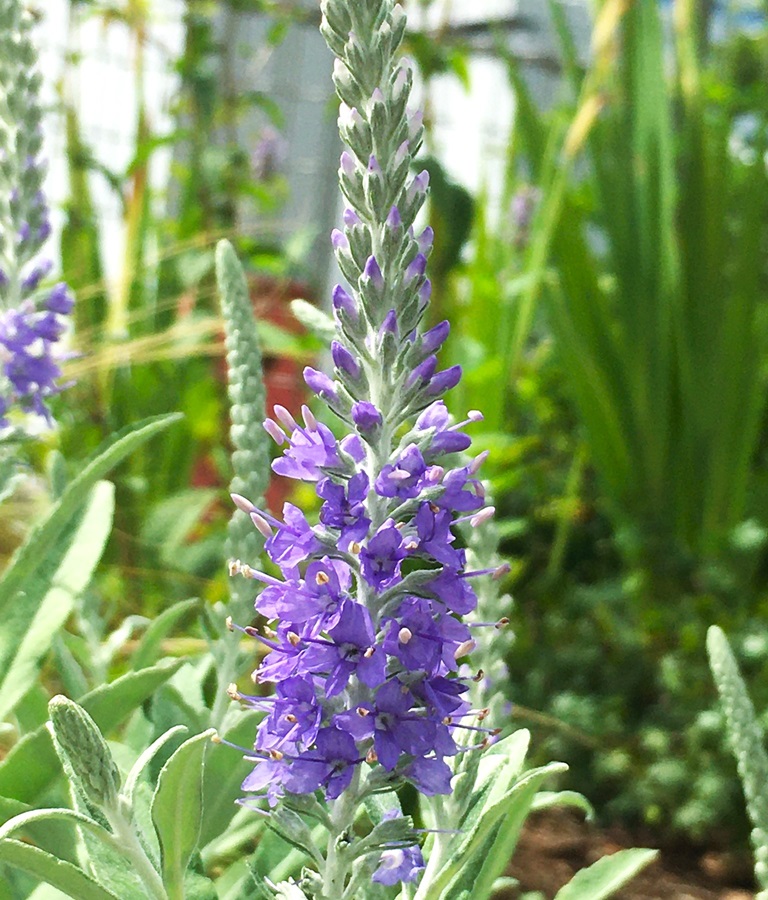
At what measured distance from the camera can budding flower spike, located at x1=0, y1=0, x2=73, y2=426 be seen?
1199mm

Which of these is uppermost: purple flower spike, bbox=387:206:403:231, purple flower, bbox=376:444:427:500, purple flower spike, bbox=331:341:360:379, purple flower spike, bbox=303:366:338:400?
purple flower spike, bbox=387:206:403:231

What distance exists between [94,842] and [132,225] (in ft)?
7.44

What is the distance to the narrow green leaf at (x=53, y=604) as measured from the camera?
0.98m

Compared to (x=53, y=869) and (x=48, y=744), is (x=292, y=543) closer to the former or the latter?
(x=53, y=869)

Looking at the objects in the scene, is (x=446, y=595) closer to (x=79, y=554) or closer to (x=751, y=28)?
(x=79, y=554)

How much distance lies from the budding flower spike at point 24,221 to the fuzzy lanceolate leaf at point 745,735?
0.78 m

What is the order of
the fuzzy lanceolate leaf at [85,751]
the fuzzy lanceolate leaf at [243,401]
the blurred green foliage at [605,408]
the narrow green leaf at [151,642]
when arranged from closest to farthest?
1. the fuzzy lanceolate leaf at [85,751]
2. the fuzzy lanceolate leaf at [243,401]
3. the narrow green leaf at [151,642]
4. the blurred green foliage at [605,408]

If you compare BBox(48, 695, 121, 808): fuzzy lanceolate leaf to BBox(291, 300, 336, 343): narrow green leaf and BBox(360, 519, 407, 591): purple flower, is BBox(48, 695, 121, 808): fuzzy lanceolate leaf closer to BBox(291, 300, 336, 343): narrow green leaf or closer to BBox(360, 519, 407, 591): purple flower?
BBox(360, 519, 407, 591): purple flower

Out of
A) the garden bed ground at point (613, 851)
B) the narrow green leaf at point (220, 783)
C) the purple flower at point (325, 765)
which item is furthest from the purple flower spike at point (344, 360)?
the garden bed ground at point (613, 851)

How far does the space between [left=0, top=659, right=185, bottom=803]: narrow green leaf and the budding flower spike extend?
42 cm

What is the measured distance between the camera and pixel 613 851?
179 centimetres

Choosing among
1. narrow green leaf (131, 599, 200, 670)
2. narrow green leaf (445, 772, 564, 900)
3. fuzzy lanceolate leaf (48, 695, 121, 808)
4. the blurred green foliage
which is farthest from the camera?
the blurred green foliage

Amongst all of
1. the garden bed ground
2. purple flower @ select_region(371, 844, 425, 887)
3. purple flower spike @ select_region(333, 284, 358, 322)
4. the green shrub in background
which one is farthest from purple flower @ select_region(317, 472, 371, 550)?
the green shrub in background

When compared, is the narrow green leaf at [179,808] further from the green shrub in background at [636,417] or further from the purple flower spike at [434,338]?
the green shrub in background at [636,417]
